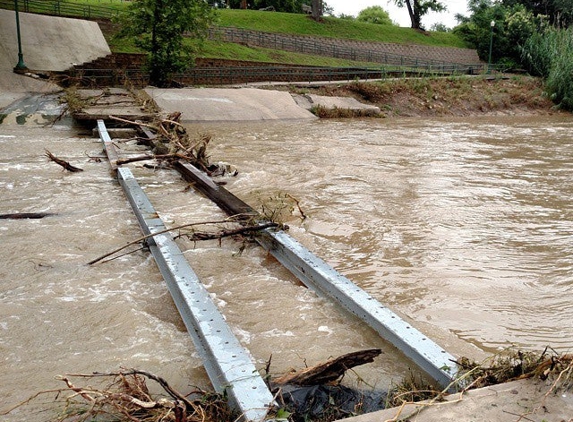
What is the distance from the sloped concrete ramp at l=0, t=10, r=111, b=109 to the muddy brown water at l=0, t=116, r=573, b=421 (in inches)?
393

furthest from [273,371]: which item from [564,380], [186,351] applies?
[564,380]

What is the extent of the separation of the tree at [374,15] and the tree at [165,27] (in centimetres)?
6021

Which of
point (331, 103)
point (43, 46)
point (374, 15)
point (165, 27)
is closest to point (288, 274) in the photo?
point (165, 27)

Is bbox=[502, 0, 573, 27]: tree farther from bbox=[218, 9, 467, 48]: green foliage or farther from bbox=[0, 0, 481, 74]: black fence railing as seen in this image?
bbox=[0, 0, 481, 74]: black fence railing

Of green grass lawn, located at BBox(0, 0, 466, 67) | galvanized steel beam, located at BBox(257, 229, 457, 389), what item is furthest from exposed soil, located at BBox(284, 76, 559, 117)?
galvanized steel beam, located at BBox(257, 229, 457, 389)

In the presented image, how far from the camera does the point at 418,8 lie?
51.2 meters

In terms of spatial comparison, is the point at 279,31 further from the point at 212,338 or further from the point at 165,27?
the point at 212,338

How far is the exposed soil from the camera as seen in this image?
2291 cm

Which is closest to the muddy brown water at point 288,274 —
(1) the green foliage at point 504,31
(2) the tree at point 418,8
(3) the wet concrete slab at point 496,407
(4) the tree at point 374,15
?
(3) the wet concrete slab at point 496,407

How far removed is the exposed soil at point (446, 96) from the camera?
75.2ft

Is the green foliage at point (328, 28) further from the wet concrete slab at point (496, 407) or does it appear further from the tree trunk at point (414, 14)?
the wet concrete slab at point (496, 407)

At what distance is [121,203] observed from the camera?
251 inches

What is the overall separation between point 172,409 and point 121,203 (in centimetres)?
437

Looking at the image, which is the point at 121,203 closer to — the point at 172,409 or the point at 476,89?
the point at 172,409
